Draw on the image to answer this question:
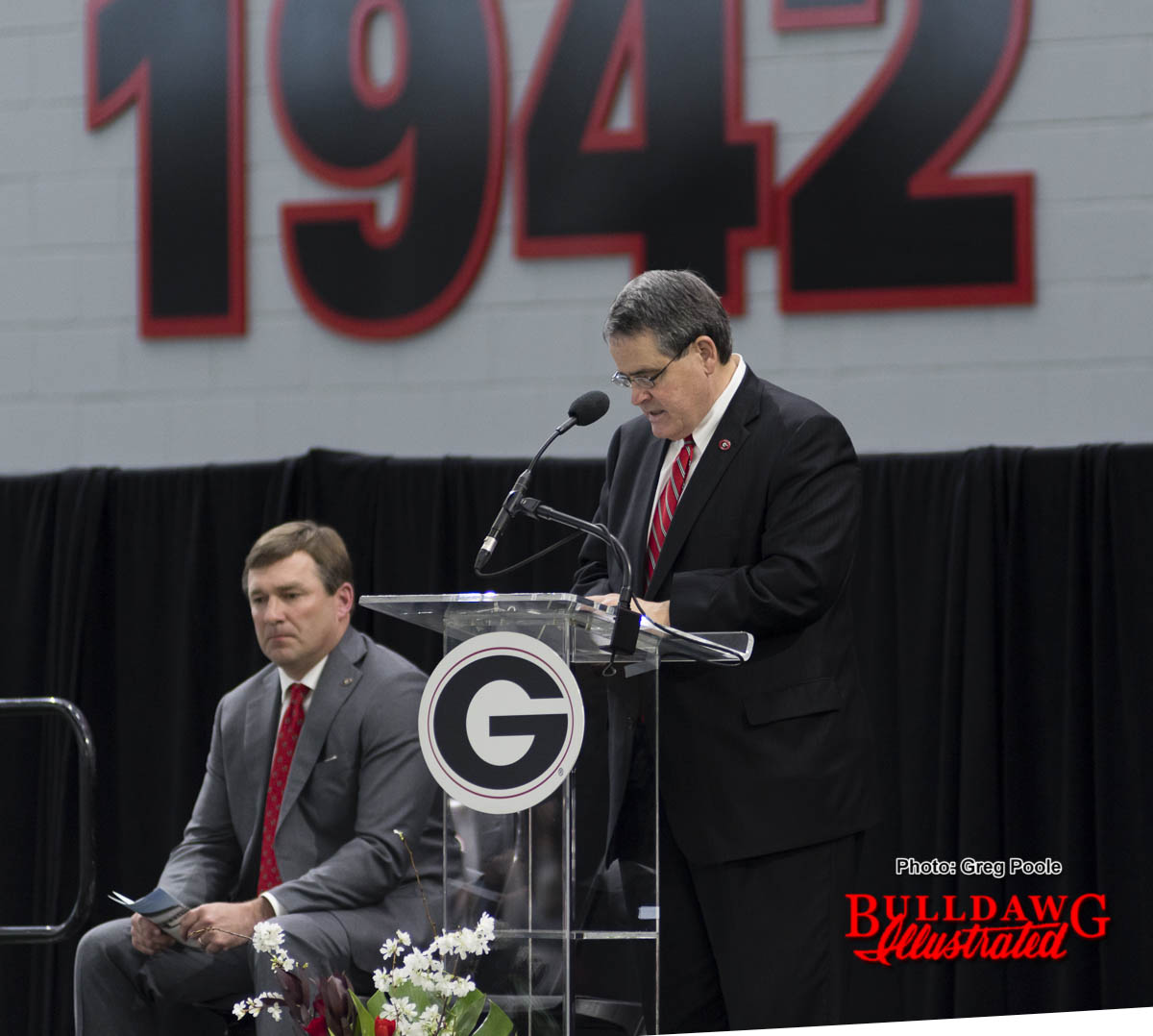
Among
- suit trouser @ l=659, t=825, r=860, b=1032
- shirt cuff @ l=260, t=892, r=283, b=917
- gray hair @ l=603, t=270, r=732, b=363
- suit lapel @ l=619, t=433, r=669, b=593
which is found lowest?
shirt cuff @ l=260, t=892, r=283, b=917

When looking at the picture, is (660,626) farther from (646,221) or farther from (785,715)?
(646,221)

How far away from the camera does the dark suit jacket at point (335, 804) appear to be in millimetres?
2998

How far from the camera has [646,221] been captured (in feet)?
14.8

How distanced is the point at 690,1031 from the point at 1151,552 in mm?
2081

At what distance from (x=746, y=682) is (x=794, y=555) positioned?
0.20m

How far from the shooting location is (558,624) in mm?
2150

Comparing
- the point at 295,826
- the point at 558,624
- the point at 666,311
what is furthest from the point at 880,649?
the point at 558,624

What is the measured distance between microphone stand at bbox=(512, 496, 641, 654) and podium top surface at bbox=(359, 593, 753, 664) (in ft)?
0.11

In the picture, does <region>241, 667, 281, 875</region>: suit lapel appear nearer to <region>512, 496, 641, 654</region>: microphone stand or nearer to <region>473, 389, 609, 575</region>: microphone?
<region>473, 389, 609, 575</region>: microphone

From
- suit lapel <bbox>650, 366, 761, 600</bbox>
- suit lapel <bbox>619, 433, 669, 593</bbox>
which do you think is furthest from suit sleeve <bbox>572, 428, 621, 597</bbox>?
suit lapel <bbox>650, 366, 761, 600</bbox>

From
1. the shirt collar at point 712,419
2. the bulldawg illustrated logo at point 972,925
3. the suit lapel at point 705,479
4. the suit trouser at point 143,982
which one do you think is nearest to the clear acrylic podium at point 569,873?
the suit lapel at point 705,479

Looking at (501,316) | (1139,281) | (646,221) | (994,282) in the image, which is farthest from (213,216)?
(1139,281)

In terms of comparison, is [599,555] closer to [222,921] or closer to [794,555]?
[794,555]

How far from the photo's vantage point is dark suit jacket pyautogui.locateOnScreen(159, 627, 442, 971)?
9.84ft
